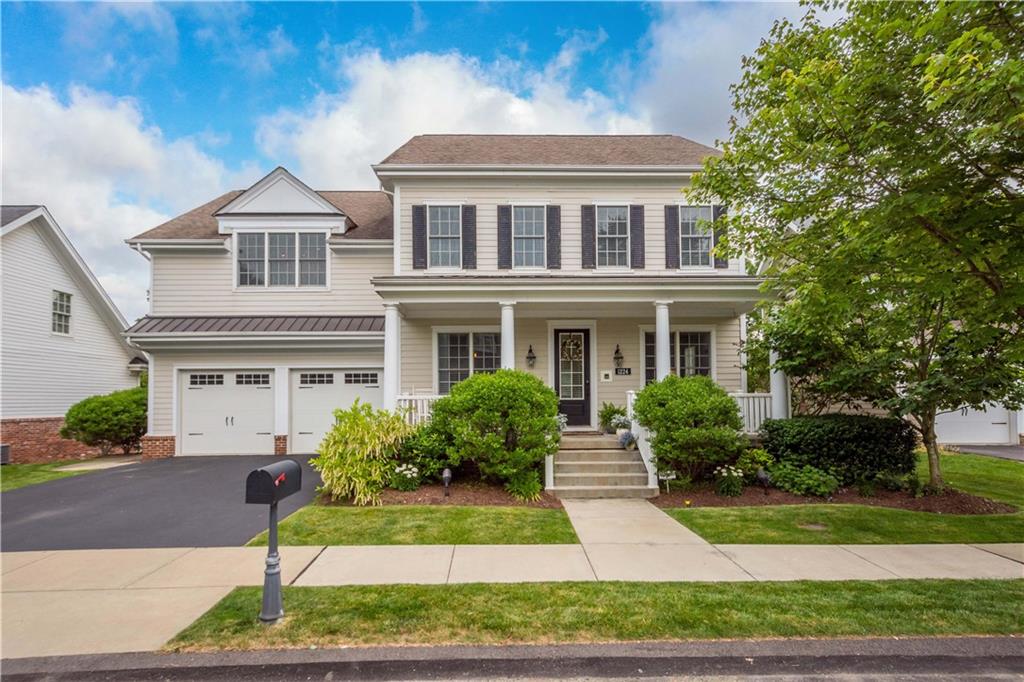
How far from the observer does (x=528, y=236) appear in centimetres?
1165

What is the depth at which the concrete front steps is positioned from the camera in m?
8.41

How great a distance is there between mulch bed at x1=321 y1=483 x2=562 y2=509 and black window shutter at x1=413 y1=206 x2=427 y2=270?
17.4 ft

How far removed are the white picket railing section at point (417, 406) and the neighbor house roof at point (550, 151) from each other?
18.7 ft

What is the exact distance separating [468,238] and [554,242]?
6.84 ft

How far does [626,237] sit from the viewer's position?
1176cm

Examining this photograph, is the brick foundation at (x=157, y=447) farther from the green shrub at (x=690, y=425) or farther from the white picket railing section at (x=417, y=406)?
the green shrub at (x=690, y=425)

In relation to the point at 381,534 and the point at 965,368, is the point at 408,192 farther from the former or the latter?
the point at 965,368

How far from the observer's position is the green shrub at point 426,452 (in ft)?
28.1

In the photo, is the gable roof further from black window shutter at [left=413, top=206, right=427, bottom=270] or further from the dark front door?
the dark front door

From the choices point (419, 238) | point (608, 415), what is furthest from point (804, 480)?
point (419, 238)

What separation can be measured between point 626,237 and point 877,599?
29.5 ft

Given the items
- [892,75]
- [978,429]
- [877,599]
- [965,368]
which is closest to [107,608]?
[877,599]

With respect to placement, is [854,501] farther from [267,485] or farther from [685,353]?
[267,485]

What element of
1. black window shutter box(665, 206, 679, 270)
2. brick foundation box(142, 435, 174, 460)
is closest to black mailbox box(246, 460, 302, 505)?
black window shutter box(665, 206, 679, 270)
